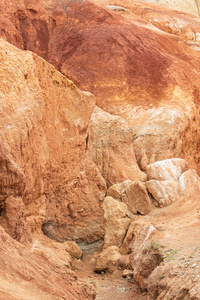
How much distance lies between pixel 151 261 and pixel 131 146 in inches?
347

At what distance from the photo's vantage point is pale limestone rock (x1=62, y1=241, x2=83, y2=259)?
1173 cm

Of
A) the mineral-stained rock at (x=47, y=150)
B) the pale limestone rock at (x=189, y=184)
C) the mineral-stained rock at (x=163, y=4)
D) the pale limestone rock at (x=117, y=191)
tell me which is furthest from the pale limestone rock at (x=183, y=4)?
the pale limestone rock at (x=189, y=184)

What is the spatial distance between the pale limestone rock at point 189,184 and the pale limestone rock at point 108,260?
2643mm

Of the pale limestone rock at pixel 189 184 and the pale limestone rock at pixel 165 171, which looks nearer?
the pale limestone rock at pixel 189 184

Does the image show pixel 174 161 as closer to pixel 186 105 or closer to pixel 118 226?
pixel 118 226

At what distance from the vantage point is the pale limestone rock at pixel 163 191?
1124cm

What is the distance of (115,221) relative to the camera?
11.4 meters

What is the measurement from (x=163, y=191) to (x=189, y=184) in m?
0.93

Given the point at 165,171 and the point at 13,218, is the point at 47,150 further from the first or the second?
the point at 165,171

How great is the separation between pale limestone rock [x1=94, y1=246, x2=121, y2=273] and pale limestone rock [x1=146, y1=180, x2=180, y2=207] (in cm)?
191

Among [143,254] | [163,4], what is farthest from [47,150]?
[163,4]

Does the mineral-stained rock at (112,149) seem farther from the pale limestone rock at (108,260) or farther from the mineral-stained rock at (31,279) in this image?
the mineral-stained rock at (31,279)

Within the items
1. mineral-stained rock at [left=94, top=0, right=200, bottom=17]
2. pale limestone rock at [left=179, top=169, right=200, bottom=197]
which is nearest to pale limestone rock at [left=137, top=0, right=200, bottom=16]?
mineral-stained rock at [left=94, top=0, right=200, bottom=17]

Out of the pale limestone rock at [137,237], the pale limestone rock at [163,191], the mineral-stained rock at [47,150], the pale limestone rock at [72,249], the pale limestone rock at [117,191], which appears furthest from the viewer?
the pale limestone rock at [117,191]
